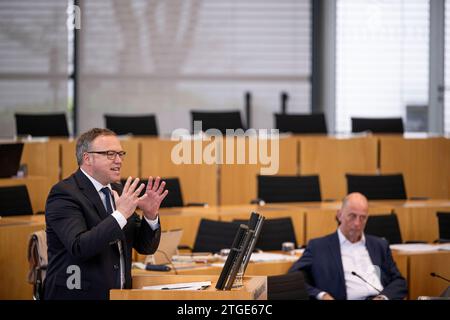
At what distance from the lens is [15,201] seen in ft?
23.4

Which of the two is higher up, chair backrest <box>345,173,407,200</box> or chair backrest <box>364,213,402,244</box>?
chair backrest <box>345,173,407,200</box>

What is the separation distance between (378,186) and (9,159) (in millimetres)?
3486

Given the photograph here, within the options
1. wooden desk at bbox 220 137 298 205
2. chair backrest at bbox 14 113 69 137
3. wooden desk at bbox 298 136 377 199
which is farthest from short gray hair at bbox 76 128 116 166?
chair backrest at bbox 14 113 69 137

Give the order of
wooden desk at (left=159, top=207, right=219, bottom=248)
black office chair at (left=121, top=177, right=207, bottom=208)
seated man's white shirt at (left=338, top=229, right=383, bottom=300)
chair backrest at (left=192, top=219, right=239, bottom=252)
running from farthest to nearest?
1. black office chair at (left=121, top=177, right=207, bottom=208)
2. wooden desk at (left=159, top=207, right=219, bottom=248)
3. chair backrest at (left=192, top=219, right=239, bottom=252)
4. seated man's white shirt at (left=338, top=229, right=383, bottom=300)

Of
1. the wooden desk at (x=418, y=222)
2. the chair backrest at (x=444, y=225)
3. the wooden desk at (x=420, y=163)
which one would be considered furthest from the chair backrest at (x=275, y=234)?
the wooden desk at (x=420, y=163)

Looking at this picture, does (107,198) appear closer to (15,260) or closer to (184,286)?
(184,286)

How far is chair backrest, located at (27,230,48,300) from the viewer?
563 centimetres

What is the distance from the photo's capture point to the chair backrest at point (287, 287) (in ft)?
17.3

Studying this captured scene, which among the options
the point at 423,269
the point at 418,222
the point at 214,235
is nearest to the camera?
the point at 423,269

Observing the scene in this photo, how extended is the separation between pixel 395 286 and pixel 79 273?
9.47 feet

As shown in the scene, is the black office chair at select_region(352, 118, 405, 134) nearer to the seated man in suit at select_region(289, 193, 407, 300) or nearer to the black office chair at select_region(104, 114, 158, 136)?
the black office chair at select_region(104, 114, 158, 136)

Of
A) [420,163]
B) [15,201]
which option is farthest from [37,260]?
[420,163]

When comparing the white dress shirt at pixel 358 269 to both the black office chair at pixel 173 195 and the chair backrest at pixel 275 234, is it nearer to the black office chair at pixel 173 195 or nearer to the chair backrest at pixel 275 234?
the chair backrest at pixel 275 234

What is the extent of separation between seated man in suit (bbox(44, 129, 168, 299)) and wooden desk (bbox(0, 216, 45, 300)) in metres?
2.27
